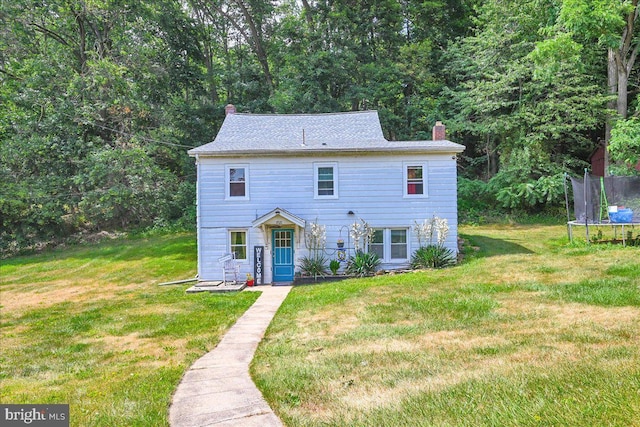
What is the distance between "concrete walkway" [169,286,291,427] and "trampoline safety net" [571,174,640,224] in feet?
39.8

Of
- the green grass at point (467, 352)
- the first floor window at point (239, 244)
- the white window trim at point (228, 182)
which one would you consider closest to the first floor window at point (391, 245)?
the green grass at point (467, 352)

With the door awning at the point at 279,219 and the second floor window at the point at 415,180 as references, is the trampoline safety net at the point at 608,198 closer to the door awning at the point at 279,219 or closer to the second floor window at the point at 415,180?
the second floor window at the point at 415,180

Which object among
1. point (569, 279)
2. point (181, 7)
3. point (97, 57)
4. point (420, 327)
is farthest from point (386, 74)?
point (420, 327)

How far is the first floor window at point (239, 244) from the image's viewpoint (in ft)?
47.0

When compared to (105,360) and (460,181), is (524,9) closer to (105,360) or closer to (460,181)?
(460,181)

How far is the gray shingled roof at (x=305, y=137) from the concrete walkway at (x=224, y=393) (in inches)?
320

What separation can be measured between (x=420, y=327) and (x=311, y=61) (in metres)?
22.8

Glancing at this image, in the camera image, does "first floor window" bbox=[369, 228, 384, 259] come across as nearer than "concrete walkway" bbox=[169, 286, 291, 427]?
No

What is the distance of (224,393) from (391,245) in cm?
1059

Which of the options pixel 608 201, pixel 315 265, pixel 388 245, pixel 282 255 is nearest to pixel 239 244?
pixel 282 255

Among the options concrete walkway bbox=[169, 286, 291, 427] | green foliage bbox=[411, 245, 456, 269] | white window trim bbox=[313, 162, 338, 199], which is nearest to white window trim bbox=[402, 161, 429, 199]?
green foliage bbox=[411, 245, 456, 269]

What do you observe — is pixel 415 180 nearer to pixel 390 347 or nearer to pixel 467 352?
pixel 390 347

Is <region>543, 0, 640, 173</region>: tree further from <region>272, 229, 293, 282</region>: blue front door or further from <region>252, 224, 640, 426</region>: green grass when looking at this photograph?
<region>272, 229, 293, 282</region>: blue front door

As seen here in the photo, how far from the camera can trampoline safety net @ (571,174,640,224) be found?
1289cm
